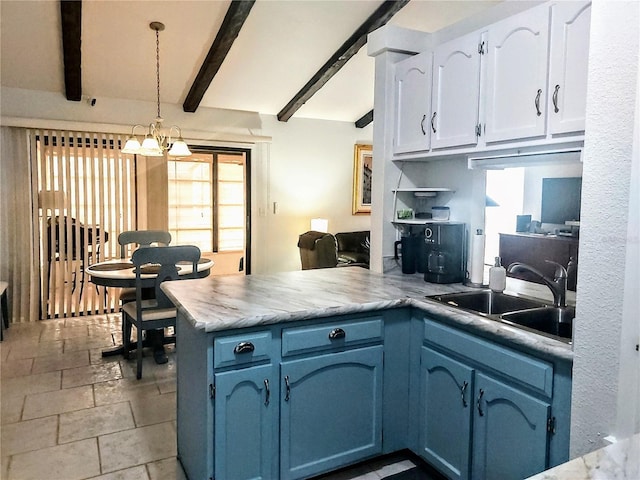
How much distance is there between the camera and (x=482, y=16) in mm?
2652

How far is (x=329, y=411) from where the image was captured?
2.12 metres

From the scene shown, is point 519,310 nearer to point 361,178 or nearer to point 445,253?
point 445,253

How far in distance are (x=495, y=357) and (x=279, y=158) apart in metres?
5.06

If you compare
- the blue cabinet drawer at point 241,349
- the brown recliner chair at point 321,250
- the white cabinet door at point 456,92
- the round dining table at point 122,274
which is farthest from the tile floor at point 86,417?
the brown recliner chair at point 321,250

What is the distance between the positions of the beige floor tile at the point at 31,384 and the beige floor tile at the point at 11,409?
0.06 metres

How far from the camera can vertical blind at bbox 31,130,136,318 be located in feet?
16.8

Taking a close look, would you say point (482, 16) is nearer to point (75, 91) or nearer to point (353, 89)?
point (353, 89)

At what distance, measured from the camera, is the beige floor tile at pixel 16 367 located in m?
3.56

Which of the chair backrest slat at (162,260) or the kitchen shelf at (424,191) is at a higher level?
the kitchen shelf at (424,191)

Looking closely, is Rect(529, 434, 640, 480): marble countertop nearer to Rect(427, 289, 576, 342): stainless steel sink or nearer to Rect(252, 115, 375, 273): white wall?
Rect(427, 289, 576, 342): stainless steel sink

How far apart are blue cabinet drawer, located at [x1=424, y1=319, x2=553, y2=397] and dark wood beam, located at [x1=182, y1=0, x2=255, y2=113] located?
317cm

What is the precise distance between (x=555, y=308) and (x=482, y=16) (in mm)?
1678

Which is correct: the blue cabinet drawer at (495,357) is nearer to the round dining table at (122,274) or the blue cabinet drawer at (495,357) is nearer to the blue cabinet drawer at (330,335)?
the blue cabinet drawer at (330,335)

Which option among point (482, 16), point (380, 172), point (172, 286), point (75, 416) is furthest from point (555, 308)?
point (75, 416)
